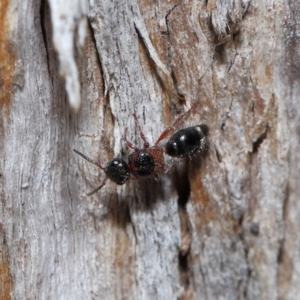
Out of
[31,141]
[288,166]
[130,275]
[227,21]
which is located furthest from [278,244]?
[31,141]

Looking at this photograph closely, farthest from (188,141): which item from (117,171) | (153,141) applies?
(117,171)

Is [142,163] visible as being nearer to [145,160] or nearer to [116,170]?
[145,160]

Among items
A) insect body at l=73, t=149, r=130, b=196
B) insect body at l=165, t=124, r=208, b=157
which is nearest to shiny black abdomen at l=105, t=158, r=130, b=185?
insect body at l=73, t=149, r=130, b=196

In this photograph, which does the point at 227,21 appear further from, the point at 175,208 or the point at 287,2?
the point at 175,208

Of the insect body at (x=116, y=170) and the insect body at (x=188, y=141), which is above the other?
the insect body at (x=188, y=141)

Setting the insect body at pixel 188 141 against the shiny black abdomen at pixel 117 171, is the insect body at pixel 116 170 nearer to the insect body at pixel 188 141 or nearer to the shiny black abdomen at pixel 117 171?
the shiny black abdomen at pixel 117 171

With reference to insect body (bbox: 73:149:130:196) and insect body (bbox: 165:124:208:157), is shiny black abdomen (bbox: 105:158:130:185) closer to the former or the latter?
insect body (bbox: 73:149:130:196)

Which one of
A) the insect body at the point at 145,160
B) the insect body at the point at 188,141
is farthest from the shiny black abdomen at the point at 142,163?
the insect body at the point at 188,141
